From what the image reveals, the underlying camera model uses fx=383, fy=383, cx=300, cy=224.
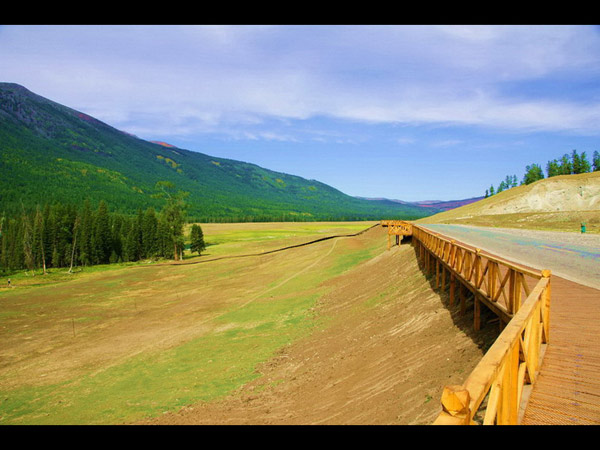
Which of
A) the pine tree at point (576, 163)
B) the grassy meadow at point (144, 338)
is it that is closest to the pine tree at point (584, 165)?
the pine tree at point (576, 163)

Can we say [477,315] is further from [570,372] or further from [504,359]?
[504,359]

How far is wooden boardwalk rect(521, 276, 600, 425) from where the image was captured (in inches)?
186

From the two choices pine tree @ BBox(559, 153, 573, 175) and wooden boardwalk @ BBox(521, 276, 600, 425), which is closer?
wooden boardwalk @ BBox(521, 276, 600, 425)

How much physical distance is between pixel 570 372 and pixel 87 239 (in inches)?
3525

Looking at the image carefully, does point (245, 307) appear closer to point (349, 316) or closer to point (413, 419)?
point (349, 316)

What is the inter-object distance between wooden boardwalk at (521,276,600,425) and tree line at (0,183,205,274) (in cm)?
7104

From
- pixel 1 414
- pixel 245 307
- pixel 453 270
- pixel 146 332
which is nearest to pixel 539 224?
pixel 245 307

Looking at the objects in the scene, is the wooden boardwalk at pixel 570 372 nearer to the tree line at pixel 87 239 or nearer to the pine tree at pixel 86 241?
the tree line at pixel 87 239

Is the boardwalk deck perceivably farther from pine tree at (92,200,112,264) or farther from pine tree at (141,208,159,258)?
pine tree at (92,200,112,264)

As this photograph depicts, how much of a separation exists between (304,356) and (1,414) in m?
12.8

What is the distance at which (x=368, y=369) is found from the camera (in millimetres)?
12578

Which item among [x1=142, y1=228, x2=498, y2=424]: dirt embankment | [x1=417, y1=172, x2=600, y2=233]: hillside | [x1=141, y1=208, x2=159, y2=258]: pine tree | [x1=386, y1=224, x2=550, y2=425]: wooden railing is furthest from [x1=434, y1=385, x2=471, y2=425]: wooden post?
[x1=141, y1=208, x2=159, y2=258]: pine tree

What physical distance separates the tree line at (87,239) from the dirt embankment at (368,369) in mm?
60495

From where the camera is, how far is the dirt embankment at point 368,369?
31.2 feet
